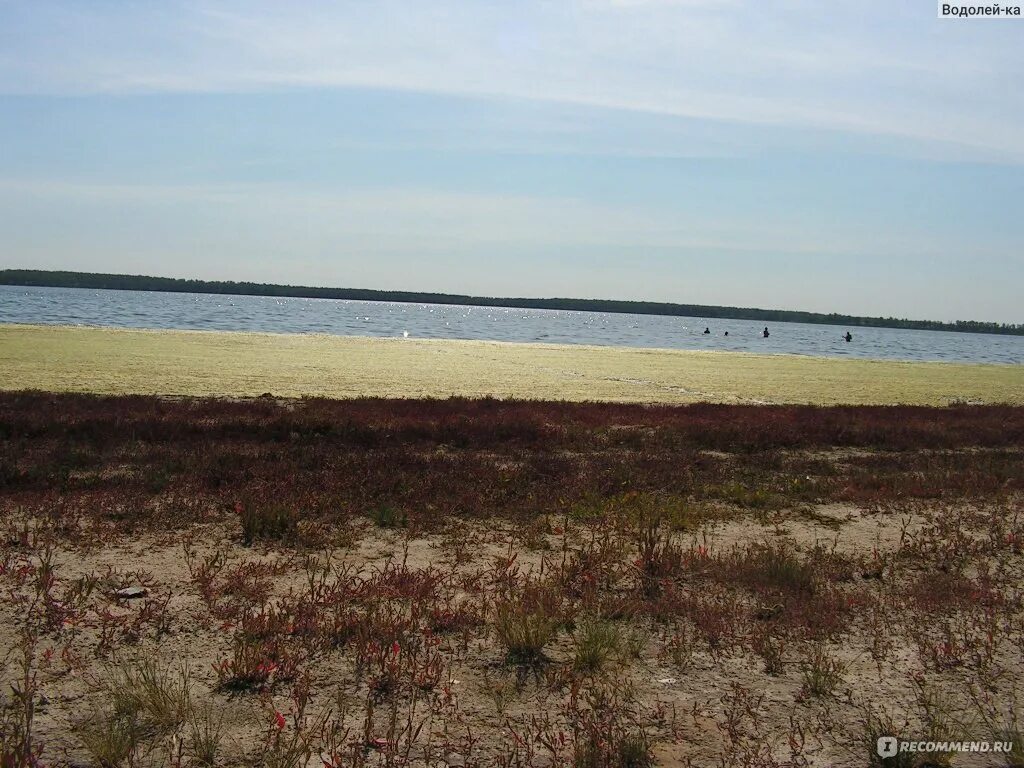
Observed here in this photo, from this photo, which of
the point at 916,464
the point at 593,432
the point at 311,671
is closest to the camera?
the point at 311,671

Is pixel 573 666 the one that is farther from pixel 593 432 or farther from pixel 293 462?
pixel 593 432

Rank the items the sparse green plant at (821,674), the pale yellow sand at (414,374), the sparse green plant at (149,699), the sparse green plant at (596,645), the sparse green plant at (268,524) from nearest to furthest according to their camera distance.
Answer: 1. the sparse green plant at (149,699)
2. the sparse green plant at (821,674)
3. the sparse green plant at (596,645)
4. the sparse green plant at (268,524)
5. the pale yellow sand at (414,374)

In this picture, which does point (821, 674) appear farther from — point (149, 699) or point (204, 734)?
point (149, 699)

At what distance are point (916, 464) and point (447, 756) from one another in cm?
1316

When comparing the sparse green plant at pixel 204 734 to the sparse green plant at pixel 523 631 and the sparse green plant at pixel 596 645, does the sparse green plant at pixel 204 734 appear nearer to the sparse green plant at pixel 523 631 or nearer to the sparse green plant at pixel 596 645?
the sparse green plant at pixel 523 631

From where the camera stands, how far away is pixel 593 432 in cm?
1650

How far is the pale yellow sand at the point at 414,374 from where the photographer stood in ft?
83.4

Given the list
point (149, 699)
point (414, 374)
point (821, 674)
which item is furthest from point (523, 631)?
point (414, 374)

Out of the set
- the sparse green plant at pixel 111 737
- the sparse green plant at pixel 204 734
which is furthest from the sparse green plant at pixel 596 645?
the sparse green plant at pixel 111 737

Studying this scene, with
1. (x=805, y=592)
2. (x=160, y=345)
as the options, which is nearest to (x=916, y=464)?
(x=805, y=592)

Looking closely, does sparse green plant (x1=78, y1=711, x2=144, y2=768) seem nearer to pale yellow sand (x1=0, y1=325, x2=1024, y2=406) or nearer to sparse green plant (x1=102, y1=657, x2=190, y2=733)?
sparse green plant (x1=102, y1=657, x2=190, y2=733)

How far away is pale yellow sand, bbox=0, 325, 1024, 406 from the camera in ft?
83.4

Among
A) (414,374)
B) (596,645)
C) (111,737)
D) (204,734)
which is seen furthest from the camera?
(414,374)

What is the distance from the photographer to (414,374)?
32.6 m
